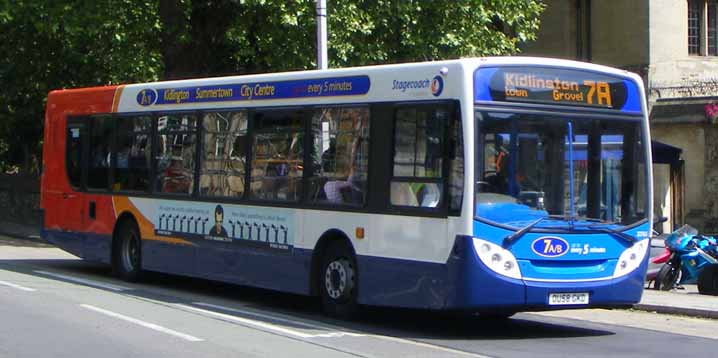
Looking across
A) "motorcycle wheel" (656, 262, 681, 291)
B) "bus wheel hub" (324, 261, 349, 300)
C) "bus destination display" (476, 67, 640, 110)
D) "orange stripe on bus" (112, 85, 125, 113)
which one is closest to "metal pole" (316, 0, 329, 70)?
"orange stripe on bus" (112, 85, 125, 113)

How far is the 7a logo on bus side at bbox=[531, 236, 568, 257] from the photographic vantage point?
11.9 meters

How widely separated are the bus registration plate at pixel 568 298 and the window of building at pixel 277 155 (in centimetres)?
372

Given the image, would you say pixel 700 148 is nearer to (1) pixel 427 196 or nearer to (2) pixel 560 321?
(2) pixel 560 321

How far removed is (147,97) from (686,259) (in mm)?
8840

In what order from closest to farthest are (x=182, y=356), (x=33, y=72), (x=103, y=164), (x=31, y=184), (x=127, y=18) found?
(x=182, y=356) → (x=103, y=164) → (x=127, y=18) → (x=33, y=72) → (x=31, y=184)

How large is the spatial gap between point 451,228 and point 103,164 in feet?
28.0

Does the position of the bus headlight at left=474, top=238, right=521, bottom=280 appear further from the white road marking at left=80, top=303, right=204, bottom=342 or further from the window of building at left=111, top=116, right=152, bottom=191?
the window of building at left=111, top=116, right=152, bottom=191

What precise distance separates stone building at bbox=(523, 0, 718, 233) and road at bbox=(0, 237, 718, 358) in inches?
487

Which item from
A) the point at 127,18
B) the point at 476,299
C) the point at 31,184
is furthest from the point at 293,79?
the point at 31,184

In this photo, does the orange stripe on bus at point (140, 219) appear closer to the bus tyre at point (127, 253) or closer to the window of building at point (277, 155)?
the bus tyre at point (127, 253)

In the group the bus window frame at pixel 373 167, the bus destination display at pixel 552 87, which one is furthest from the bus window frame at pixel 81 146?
the bus destination display at pixel 552 87

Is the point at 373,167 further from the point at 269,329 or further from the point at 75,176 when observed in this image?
the point at 75,176

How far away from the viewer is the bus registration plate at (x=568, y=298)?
12031 mm

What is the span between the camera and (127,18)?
26891mm
